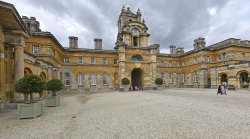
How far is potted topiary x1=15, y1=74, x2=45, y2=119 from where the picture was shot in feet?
27.2

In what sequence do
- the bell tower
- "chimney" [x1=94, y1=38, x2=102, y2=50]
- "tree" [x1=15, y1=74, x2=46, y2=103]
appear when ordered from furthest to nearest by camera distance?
"chimney" [x1=94, y1=38, x2=102, y2=50], the bell tower, "tree" [x1=15, y1=74, x2=46, y2=103]

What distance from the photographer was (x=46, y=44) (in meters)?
24.9

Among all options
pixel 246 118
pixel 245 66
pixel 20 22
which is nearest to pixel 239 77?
pixel 245 66

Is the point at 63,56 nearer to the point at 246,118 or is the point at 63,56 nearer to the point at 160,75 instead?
the point at 160,75

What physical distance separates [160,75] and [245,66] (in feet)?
65.1

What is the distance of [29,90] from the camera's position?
877 centimetres

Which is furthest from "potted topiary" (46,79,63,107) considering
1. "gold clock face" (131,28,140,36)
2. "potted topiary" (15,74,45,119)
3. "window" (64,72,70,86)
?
"gold clock face" (131,28,140,36)

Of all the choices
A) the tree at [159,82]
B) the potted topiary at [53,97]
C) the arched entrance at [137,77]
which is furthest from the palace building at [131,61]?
the potted topiary at [53,97]

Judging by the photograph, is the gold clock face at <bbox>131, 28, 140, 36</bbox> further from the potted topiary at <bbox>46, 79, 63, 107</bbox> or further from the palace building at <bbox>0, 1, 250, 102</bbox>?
the potted topiary at <bbox>46, 79, 63, 107</bbox>

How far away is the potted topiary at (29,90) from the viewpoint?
8305mm

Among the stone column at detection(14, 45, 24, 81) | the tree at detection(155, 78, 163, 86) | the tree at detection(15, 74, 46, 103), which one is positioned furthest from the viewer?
the tree at detection(155, 78, 163, 86)

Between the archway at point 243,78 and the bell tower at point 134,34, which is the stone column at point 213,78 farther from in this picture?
the bell tower at point 134,34

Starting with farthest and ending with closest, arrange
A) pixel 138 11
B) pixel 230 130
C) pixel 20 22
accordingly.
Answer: pixel 138 11 < pixel 20 22 < pixel 230 130

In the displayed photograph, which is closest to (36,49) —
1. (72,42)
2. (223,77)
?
(72,42)
